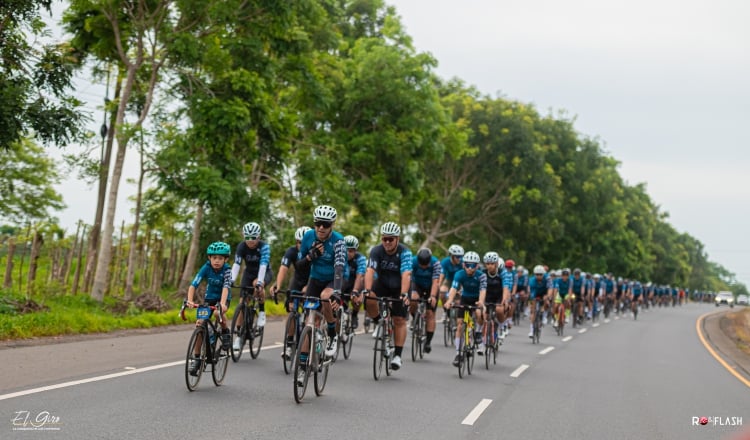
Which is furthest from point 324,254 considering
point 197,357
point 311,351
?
point 197,357

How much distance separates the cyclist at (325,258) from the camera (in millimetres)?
9531

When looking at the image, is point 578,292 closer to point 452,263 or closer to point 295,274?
point 452,263

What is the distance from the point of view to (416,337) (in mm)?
14852

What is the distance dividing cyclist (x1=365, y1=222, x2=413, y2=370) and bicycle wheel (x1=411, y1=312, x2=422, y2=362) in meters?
2.02

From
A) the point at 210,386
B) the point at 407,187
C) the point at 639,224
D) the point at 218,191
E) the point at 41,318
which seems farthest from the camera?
the point at 639,224

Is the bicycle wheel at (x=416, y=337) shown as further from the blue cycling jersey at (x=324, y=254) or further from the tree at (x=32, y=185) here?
the tree at (x=32, y=185)

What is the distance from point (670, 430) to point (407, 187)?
26405 mm

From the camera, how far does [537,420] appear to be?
8922mm

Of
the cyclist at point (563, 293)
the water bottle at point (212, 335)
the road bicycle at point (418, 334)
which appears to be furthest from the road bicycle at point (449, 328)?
the water bottle at point (212, 335)

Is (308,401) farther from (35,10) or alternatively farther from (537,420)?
(35,10)

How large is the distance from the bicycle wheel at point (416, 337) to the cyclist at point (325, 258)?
4.24m

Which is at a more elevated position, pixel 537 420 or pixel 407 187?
pixel 407 187

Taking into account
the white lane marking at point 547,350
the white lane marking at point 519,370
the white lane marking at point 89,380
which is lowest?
the white lane marking at point 89,380

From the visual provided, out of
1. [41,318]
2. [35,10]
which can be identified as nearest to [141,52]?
[35,10]
